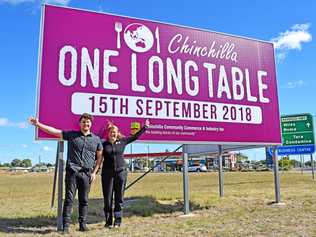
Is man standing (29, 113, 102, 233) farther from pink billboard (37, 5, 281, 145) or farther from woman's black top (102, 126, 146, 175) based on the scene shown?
pink billboard (37, 5, 281, 145)

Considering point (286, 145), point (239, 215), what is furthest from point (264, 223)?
point (286, 145)

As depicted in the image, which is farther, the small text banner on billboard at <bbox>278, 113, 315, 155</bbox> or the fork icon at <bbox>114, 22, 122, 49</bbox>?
the small text banner on billboard at <bbox>278, 113, 315, 155</bbox>

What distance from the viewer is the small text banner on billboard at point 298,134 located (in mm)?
21125

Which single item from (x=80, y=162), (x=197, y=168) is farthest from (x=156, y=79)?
(x=197, y=168)

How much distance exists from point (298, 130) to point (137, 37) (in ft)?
50.5

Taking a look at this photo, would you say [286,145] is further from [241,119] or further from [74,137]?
[74,137]

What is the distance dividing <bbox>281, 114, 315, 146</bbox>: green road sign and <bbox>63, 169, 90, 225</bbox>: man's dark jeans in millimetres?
16118

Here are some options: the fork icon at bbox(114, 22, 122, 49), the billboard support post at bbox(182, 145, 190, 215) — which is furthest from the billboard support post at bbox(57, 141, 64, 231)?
the billboard support post at bbox(182, 145, 190, 215)

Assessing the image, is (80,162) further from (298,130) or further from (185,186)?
(298,130)

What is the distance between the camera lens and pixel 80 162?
6633 millimetres

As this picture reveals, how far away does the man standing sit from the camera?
659 centimetres

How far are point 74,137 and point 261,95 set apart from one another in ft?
17.0

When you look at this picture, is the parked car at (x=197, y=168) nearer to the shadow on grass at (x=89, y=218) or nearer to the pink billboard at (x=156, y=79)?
the shadow on grass at (x=89, y=218)

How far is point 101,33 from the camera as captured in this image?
8.14 meters
